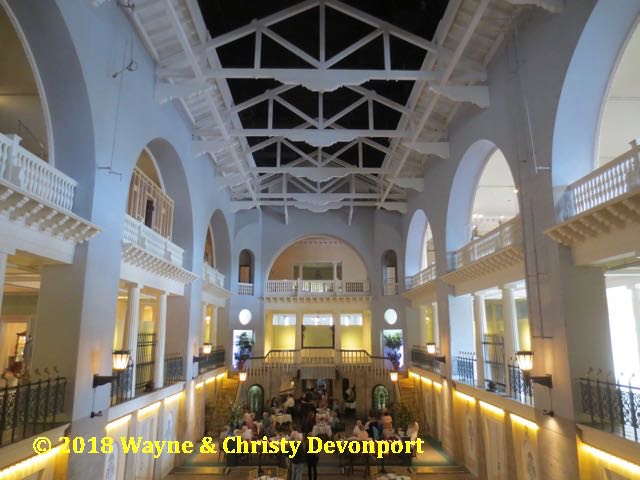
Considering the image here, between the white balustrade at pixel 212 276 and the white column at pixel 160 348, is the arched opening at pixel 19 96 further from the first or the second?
the white balustrade at pixel 212 276

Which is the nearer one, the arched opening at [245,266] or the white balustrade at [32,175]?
the white balustrade at [32,175]

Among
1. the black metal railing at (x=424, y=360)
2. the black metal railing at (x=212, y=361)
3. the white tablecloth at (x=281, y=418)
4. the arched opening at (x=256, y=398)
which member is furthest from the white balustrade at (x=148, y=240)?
the black metal railing at (x=424, y=360)

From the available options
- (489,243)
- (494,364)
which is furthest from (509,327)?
(489,243)

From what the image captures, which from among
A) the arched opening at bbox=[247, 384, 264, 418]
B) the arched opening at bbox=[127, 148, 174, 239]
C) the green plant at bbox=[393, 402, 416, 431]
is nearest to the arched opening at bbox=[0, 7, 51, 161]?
the arched opening at bbox=[127, 148, 174, 239]

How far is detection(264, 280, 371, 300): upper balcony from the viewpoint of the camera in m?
23.4

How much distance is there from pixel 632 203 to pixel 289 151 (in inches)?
606

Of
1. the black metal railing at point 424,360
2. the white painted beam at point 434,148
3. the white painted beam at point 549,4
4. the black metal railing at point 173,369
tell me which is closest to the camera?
the white painted beam at point 549,4

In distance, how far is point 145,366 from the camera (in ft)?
39.2

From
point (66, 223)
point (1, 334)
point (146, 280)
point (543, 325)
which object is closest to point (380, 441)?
point (543, 325)

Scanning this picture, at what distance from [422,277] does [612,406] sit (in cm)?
1211

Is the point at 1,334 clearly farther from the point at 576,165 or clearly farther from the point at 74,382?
the point at 576,165

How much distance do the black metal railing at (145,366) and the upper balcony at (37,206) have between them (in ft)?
16.3

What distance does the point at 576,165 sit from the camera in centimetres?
810

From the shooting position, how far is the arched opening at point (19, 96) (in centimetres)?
837
